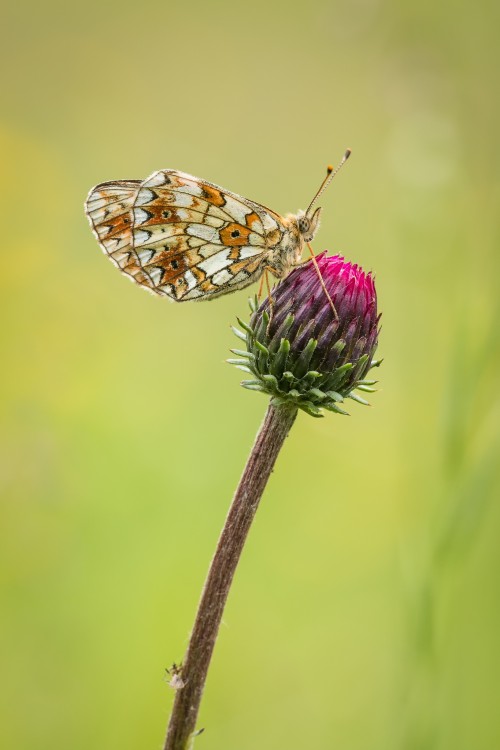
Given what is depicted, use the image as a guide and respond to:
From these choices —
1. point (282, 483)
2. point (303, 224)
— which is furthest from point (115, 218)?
point (282, 483)

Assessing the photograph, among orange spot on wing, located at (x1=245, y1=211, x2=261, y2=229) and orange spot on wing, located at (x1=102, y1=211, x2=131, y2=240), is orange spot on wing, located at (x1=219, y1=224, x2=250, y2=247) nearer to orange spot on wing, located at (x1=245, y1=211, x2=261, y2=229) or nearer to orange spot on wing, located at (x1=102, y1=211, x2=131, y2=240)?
orange spot on wing, located at (x1=245, y1=211, x2=261, y2=229)

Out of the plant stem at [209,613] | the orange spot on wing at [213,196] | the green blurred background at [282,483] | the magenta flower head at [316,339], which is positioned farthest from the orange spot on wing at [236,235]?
the plant stem at [209,613]

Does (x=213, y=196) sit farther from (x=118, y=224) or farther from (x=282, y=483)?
(x=282, y=483)

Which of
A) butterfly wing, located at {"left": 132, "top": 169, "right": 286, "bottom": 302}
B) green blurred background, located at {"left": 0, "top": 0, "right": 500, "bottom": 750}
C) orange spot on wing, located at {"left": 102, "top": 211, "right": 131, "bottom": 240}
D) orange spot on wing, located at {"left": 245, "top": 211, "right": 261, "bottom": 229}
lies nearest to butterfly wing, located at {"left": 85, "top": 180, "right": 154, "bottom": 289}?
orange spot on wing, located at {"left": 102, "top": 211, "right": 131, "bottom": 240}

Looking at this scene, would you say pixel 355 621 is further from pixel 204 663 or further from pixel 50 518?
pixel 204 663

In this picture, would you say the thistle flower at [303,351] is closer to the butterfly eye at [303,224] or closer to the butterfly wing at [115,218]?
the butterfly eye at [303,224]

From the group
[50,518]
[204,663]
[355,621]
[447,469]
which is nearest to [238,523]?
[204,663]
